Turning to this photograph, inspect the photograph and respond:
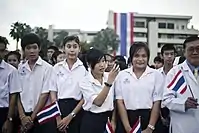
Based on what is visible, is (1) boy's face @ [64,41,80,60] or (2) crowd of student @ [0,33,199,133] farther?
(1) boy's face @ [64,41,80,60]

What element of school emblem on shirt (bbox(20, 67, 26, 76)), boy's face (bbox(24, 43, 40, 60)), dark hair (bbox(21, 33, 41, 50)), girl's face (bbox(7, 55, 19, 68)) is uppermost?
dark hair (bbox(21, 33, 41, 50))

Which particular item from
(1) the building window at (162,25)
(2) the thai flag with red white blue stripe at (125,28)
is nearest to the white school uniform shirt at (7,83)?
(2) the thai flag with red white blue stripe at (125,28)

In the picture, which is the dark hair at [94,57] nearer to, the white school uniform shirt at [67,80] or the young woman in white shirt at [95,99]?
the young woman in white shirt at [95,99]

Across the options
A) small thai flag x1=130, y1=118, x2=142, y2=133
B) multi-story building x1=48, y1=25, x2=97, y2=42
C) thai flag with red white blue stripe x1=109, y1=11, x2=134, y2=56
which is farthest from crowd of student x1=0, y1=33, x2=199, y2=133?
multi-story building x1=48, y1=25, x2=97, y2=42

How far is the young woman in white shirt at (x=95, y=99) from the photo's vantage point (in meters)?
3.96

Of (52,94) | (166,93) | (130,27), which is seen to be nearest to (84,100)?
(52,94)

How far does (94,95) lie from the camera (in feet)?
12.9

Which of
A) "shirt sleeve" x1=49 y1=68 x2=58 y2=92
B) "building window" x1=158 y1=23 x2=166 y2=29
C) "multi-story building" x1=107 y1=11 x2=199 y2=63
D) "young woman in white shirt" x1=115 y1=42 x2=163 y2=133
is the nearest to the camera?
"young woman in white shirt" x1=115 y1=42 x2=163 y2=133

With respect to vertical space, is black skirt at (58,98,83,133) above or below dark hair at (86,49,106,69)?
below

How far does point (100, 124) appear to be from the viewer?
3.97 metres

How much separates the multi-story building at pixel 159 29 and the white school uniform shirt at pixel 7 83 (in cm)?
4644

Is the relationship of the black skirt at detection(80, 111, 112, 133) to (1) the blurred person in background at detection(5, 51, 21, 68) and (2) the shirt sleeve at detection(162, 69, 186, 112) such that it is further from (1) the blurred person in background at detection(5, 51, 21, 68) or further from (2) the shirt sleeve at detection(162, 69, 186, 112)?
(1) the blurred person in background at detection(5, 51, 21, 68)

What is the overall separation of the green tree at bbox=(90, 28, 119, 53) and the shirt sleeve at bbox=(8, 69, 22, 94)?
37.4 meters

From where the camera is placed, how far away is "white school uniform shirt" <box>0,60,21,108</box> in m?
4.41
